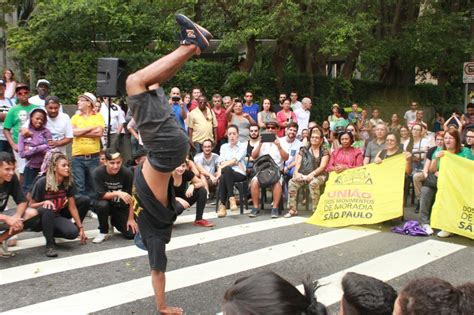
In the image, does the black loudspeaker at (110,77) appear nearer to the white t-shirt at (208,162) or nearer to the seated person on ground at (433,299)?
the white t-shirt at (208,162)

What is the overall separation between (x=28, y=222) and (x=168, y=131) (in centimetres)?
328

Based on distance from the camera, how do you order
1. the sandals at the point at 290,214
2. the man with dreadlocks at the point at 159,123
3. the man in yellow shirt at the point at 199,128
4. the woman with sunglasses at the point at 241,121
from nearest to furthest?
1. the man with dreadlocks at the point at 159,123
2. the sandals at the point at 290,214
3. the man in yellow shirt at the point at 199,128
4. the woman with sunglasses at the point at 241,121

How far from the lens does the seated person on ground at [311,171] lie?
8.72m

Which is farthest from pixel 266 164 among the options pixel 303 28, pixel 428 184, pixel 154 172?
pixel 303 28

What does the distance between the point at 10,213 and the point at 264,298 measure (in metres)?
5.32

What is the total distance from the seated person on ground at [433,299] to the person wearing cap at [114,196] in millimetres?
5121

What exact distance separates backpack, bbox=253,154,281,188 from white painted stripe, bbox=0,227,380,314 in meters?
1.51

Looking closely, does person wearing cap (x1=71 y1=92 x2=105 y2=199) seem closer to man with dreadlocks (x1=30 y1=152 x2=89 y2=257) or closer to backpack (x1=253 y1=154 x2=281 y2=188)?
man with dreadlocks (x1=30 y1=152 x2=89 y2=257)

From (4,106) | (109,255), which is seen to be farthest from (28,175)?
(109,255)

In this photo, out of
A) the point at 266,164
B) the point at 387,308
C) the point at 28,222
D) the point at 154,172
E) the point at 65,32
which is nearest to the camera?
the point at 387,308

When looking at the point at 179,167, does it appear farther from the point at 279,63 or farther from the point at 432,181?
the point at 279,63

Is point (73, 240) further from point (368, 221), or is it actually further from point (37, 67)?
point (37, 67)

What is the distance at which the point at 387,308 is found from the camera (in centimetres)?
222

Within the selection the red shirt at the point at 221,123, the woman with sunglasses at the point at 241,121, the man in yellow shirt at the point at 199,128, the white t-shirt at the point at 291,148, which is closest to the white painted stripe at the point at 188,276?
the white t-shirt at the point at 291,148
